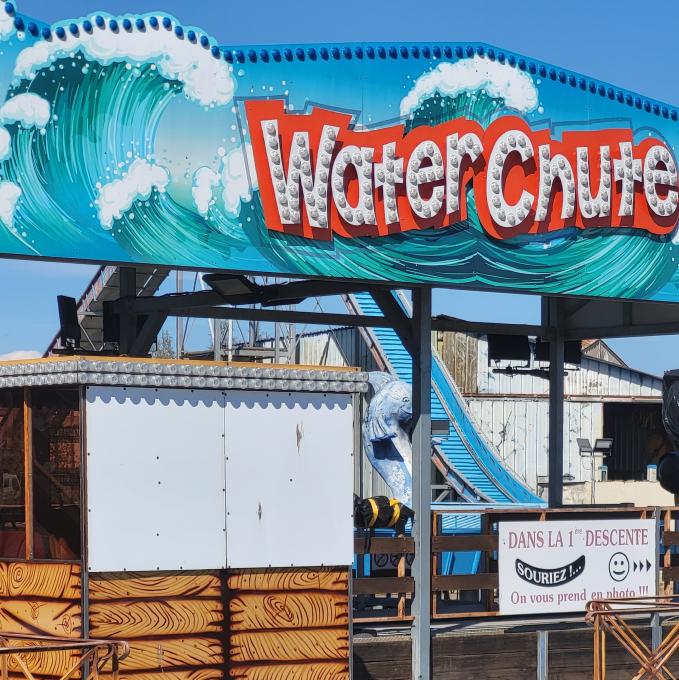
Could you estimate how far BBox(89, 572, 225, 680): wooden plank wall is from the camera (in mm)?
9242

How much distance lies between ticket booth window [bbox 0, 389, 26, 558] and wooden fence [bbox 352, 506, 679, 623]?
2.93 metres

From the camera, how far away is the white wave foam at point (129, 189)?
34.8 ft

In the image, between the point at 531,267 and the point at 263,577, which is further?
the point at 531,267

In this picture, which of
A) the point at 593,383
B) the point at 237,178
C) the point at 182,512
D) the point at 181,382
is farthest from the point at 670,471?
the point at 593,383

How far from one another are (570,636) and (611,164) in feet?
15.4

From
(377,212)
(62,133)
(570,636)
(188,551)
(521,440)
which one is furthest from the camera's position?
(521,440)

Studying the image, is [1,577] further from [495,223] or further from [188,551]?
[495,223]

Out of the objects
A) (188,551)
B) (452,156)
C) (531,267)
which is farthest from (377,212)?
(188,551)

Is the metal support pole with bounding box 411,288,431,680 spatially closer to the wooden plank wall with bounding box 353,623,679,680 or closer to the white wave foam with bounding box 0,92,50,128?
the wooden plank wall with bounding box 353,623,679,680

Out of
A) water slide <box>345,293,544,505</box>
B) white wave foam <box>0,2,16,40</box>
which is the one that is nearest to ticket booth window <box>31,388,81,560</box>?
white wave foam <box>0,2,16,40</box>

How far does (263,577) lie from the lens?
10039 millimetres

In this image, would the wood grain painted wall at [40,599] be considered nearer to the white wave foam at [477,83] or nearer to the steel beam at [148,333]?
the steel beam at [148,333]

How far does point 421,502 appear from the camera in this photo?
12.1 metres

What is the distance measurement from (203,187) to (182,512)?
9.37ft
